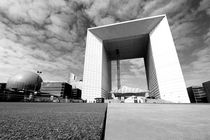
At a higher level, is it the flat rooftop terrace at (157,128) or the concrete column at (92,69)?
the concrete column at (92,69)

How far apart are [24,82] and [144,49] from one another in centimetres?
5363

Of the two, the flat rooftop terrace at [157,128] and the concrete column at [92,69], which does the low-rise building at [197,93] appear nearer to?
the concrete column at [92,69]

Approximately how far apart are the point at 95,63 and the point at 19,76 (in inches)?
1549

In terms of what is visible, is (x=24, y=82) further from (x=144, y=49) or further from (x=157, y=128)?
(x=157, y=128)

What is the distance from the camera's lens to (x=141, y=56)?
4131 centimetres

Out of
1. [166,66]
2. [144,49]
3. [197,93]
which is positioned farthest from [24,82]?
[197,93]

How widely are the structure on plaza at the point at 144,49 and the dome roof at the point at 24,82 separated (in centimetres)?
3146

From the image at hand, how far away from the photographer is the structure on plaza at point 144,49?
21625 millimetres

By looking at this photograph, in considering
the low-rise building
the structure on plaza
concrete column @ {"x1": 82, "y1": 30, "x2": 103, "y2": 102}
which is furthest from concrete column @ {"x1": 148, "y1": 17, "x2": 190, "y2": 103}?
the low-rise building

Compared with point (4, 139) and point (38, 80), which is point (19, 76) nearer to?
point (38, 80)

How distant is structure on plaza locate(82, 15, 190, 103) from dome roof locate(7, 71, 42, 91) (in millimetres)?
31461

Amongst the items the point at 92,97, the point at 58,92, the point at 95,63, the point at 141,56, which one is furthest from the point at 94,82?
the point at 58,92

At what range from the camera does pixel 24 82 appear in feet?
137

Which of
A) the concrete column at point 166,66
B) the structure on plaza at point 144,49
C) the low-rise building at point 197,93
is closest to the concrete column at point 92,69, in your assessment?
the structure on plaza at point 144,49
